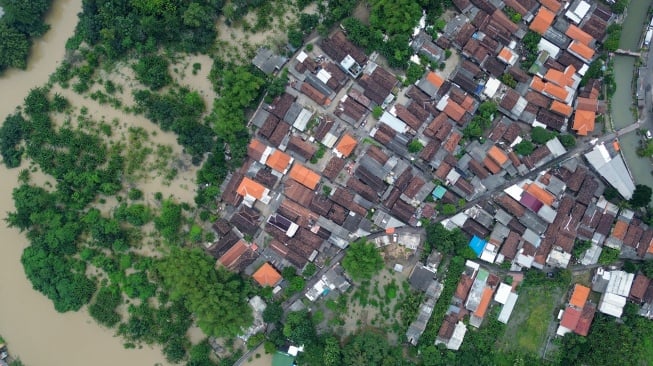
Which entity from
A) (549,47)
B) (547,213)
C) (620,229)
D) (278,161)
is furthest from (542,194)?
(278,161)

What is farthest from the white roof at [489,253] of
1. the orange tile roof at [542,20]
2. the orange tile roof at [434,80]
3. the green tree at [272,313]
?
the orange tile roof at [542,20]

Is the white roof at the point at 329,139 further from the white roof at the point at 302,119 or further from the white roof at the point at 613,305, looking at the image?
the white roof at the point at 613,305

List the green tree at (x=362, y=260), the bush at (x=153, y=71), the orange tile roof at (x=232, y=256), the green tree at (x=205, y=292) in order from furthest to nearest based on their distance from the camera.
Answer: the bush at (x=153, y=71) → the orange tile roof at (x=232, y=256) → the green tree at (x=362, y=260) → the green tree at (x=205, y=292)

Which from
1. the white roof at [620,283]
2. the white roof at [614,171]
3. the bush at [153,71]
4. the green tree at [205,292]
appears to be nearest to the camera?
the green tree at [205,292]

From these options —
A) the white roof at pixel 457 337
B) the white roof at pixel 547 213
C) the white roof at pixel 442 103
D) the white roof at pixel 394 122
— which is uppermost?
the white roof at pixel 442 103

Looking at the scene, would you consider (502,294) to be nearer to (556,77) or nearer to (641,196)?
(641,196)

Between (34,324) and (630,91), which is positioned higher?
(630,91)

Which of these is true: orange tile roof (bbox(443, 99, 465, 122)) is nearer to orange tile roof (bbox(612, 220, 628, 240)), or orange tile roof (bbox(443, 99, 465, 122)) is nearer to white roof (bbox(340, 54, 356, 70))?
white roof (bbox(340, 54, 356, 70))
